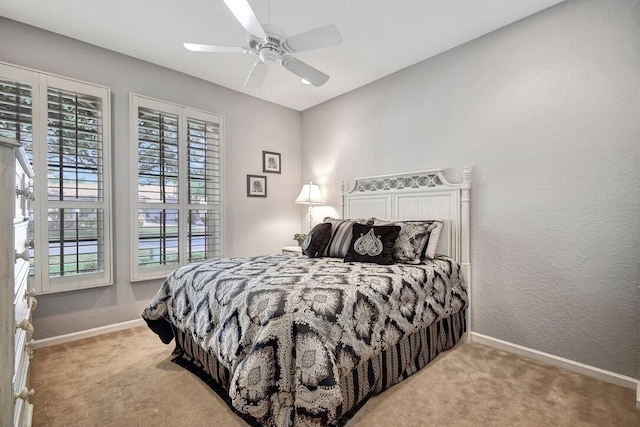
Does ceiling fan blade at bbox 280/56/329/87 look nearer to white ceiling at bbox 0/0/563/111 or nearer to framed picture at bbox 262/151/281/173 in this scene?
white ceiling at bbox 0/0/563/111

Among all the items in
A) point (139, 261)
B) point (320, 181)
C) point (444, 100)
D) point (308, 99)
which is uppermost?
point (308, 99)

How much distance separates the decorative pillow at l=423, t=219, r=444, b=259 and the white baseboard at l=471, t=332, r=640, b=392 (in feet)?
2.66

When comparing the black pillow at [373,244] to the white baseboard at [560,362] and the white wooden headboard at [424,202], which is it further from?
the white baseboard at [560,362]

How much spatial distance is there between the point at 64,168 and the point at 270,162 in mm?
2198

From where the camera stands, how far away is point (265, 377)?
4.32 feet

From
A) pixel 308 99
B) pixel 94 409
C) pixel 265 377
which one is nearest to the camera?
pixel 265 377

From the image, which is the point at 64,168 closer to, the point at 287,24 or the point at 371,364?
the point at 287,24

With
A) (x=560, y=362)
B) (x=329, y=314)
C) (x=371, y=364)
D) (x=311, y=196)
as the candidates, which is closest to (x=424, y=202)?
(x=311, y=196)

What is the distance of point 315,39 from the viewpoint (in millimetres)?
1830

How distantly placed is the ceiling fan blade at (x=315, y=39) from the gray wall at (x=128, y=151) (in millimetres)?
1963

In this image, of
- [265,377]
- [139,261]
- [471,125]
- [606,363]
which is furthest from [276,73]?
[606,363]

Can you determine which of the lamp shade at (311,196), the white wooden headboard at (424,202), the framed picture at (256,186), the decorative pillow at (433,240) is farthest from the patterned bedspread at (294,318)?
the framed picture at (256,186)

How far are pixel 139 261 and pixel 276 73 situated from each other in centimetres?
243

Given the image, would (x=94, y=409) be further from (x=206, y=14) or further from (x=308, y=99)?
(x=308, y=99)
